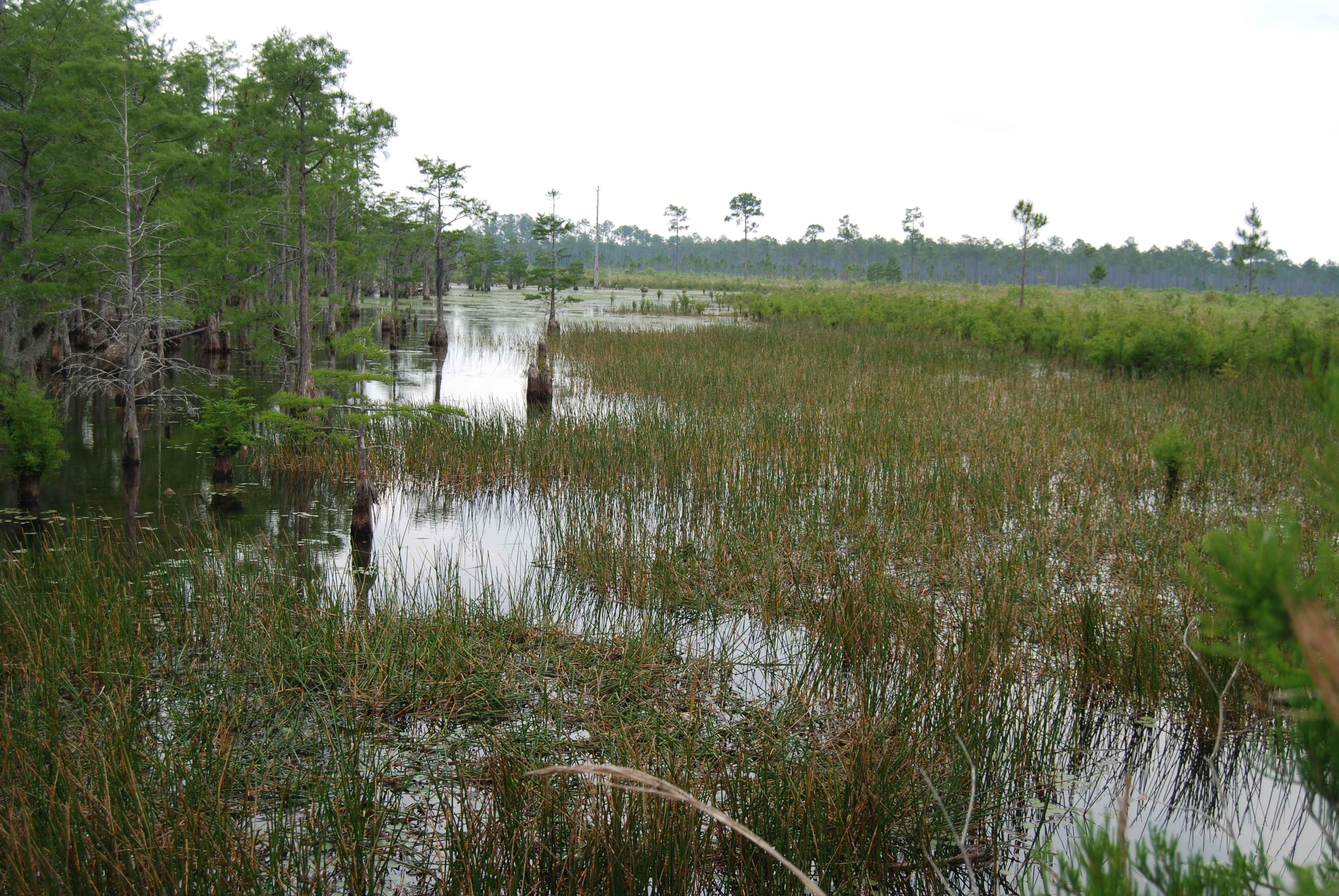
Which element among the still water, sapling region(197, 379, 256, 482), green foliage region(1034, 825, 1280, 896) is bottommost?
the still water

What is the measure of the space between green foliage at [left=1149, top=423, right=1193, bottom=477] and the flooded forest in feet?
0.61

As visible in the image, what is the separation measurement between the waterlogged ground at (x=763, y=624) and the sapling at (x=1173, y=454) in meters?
0.28

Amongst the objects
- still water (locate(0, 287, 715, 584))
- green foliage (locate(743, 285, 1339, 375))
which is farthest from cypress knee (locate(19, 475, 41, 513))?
green foliage (locate(743, 285, 1339, 375))

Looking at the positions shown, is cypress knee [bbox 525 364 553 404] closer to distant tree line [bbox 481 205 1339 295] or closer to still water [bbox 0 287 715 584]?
still water [bbox 0 287 715 584]

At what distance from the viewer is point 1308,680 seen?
0.96m

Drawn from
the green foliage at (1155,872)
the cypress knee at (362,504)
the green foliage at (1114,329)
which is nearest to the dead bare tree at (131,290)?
the cypress knee at (362,504)

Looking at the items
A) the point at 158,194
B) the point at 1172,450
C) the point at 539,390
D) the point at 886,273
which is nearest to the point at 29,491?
the point at 539,390

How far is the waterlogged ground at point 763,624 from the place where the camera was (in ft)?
10.1

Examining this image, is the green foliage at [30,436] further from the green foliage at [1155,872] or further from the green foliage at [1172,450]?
the green foliage at [1172,450]

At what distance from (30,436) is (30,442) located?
0.06 m

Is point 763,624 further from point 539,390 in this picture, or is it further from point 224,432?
point 539,390

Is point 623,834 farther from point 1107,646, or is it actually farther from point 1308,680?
point 1107,646

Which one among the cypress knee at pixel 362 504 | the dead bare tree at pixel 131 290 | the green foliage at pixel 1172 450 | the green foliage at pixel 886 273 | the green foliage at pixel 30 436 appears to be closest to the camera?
the cypress knee at pixel 362 504

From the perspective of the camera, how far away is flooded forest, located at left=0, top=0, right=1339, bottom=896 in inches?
107
